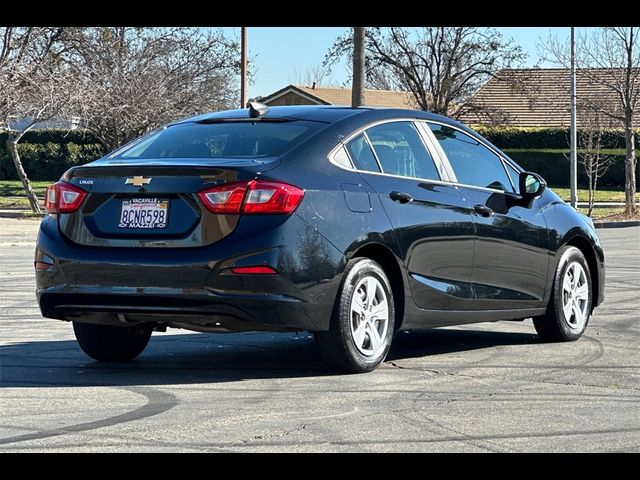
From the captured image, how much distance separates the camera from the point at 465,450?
5.68 metres

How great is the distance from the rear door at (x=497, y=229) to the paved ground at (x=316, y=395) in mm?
454

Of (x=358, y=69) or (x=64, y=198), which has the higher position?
(x=358, y=69)

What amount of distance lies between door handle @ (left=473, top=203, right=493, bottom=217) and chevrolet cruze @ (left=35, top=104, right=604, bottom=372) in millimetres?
11

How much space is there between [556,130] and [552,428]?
166 ft

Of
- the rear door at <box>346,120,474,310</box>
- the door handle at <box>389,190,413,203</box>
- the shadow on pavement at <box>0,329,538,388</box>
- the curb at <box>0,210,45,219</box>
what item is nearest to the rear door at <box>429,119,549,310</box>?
the rear door at <box>346,120,474,310</box>

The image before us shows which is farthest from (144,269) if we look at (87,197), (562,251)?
(562,251)

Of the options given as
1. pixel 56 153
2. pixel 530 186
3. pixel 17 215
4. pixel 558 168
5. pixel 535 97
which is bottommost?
pixel 17 215

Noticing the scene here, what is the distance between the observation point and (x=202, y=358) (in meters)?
8.90

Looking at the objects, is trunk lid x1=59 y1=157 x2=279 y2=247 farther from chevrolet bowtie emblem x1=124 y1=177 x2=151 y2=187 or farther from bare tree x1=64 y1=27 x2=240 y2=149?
bare tree x1=64 y1=27 x2=240 y2=149

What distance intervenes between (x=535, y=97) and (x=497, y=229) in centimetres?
4555

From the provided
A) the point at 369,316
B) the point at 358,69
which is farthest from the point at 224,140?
the point at 358,69

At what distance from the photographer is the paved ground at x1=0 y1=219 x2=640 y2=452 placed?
5957 mm

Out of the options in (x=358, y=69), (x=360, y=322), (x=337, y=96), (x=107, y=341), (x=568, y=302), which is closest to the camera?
(x=360, y=322)

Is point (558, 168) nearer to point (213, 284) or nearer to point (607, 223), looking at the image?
point (607, 223)
